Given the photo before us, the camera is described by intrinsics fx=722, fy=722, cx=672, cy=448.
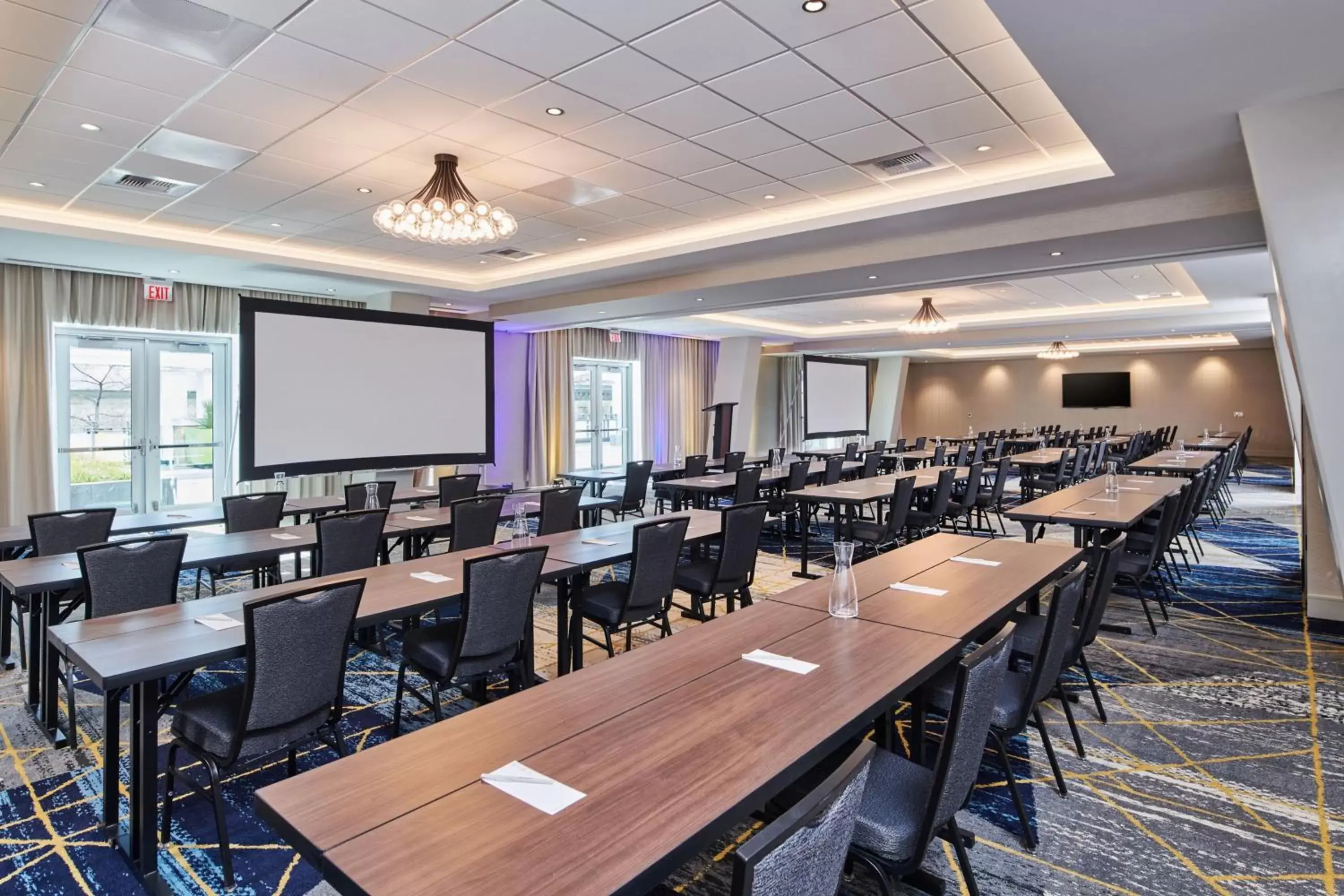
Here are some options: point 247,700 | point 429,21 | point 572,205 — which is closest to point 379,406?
point 572,205

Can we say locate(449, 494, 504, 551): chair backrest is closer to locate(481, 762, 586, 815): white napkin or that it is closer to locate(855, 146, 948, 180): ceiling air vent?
locate(481, 762, 586, 815): white napkin

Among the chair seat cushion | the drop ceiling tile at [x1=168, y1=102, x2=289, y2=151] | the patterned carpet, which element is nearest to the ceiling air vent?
the patterned carpet

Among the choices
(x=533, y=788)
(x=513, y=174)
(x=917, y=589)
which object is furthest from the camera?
(x=513, y=174)

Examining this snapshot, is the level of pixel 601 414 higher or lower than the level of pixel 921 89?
lower

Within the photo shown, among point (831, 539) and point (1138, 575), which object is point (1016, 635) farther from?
point (831, 539)

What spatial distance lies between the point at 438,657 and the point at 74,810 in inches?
52.4

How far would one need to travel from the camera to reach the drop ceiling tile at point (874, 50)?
128 inches

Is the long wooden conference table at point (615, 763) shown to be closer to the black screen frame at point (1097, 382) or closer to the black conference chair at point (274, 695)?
the black conference chair at point (274, 695)

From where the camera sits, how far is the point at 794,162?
5.00 meters

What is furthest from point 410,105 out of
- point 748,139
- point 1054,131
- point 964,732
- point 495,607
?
point 964,732

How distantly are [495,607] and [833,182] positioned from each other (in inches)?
163

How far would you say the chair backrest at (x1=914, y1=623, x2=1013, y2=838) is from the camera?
1.60 m

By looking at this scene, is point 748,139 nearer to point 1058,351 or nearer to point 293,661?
point 293,661

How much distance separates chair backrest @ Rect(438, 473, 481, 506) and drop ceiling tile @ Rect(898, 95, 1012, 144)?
429 cm
